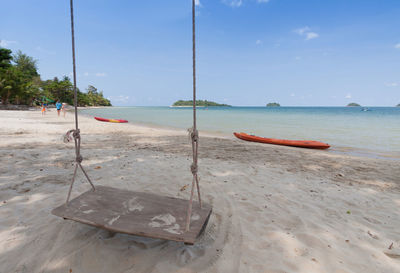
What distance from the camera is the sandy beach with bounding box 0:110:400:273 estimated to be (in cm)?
181

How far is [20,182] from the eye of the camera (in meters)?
3.35

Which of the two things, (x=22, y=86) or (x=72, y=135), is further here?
(x=22, y=86)

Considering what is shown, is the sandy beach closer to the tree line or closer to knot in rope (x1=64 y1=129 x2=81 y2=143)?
knot in rope (x1=64 y1=129 x2=81 y2=143)

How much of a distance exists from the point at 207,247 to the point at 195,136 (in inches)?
44.4

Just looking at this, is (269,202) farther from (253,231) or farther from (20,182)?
(20,182)

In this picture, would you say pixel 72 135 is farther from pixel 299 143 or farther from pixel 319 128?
pixel 319 128

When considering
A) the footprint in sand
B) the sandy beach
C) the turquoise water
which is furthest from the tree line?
the footprint in sand

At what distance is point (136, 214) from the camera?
6.79 feet

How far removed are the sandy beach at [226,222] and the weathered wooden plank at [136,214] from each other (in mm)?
279

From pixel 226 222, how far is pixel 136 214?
111cm

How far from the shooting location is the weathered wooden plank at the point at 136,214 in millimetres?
1712

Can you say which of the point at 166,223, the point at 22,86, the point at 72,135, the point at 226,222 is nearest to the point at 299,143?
the point at 226,222

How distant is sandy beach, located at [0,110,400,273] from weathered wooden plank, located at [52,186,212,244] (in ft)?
0.92

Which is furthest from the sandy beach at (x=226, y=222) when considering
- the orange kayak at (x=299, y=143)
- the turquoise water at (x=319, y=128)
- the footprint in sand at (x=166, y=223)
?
the turquoise water at (x=319, y=128)
